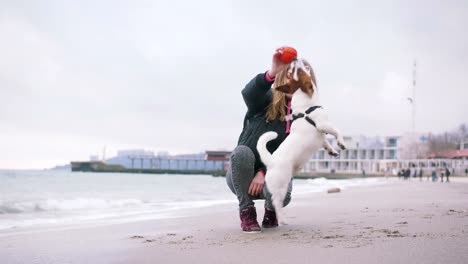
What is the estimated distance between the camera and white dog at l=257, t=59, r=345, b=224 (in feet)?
10.1

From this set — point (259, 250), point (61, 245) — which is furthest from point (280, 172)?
point (61, 245)

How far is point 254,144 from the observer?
397 cm

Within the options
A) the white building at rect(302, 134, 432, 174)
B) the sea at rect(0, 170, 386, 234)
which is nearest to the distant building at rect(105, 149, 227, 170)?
the white building at rect(302, 134, 432, 174)

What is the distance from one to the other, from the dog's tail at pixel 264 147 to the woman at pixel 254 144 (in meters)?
0.16

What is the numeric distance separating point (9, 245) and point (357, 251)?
320cm

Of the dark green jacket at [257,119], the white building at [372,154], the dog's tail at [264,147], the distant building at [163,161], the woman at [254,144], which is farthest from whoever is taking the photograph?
the distant building at [163,161]

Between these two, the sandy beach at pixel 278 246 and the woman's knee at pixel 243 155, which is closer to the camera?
the sandy beach at pixel 278 246

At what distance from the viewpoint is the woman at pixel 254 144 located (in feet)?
12.3

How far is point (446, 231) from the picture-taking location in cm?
352

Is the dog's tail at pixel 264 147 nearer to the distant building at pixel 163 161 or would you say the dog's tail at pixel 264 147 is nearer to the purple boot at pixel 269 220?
the purple boot at pixel 269 220

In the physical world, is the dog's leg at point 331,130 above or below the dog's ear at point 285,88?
below

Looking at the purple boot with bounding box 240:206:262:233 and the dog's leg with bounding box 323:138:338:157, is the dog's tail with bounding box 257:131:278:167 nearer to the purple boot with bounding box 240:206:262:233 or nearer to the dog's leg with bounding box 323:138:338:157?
the dog's leg with bounding box 323:138:338:157

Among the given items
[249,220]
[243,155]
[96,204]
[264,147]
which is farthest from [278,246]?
[96,204]

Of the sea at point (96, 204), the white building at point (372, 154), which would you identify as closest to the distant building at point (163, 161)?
the white building at point (372, 154)
